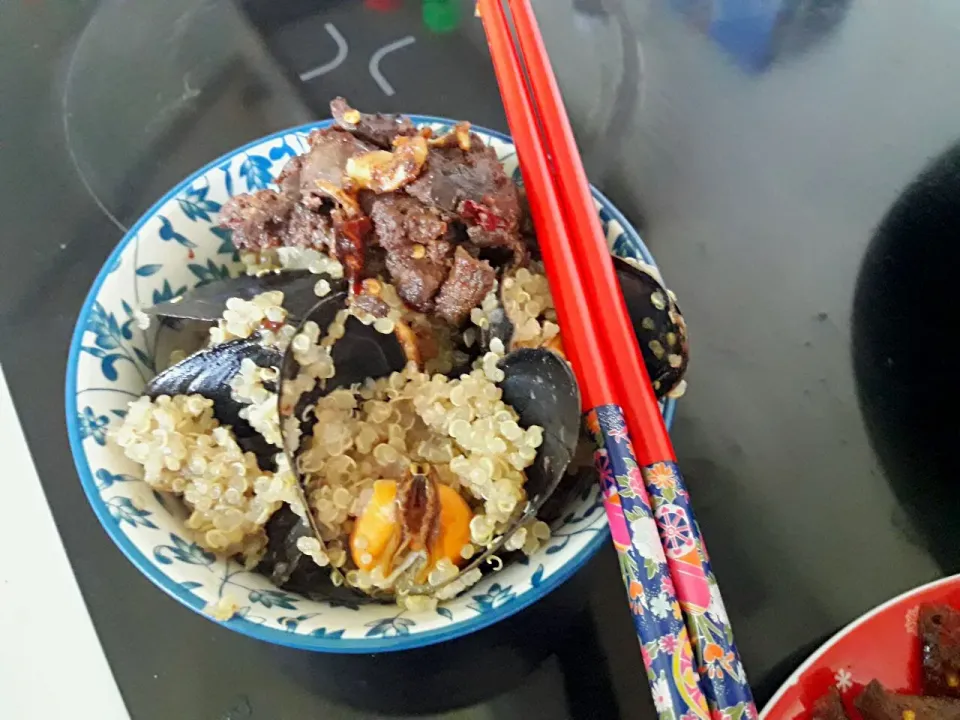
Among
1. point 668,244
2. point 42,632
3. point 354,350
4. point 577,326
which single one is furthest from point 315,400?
point 668,244

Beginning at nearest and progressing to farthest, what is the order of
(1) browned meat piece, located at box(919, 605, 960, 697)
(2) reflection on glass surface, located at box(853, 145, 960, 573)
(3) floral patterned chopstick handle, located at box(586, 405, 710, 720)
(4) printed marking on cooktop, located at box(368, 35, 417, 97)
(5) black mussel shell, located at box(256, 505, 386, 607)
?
(3) floral patterned chopstick handle, located at box(586, 405, 710, 720)
(5) black mussel shell, located at box(256, 505, 386, 607)
(1) browned meat piece, located at box(919, 605, 960, 697)
(2) reflection on glass surface, located at box(853, 145, 960, 573)
(4) printed marking on cooktop, located at box(368, 35, 417, 97)

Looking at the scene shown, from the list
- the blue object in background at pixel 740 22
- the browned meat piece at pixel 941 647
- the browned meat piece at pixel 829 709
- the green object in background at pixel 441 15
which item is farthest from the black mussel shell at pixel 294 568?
the blue object in background at pixel 740 22

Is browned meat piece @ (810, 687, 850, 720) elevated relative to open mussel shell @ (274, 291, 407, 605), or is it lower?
lower

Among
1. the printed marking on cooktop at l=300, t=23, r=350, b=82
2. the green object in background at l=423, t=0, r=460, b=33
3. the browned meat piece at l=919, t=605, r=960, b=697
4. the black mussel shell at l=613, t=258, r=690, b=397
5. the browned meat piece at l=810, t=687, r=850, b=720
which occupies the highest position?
the printed marking on cooktop at l=300, t=23, r=350, b=82

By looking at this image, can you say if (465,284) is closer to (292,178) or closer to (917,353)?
(292,178)

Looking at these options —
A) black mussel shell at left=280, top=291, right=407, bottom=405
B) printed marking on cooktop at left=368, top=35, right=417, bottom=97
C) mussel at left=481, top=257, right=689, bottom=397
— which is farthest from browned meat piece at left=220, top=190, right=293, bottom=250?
printed marking on cooktop at left=368, top=35, right=417, bottom=97

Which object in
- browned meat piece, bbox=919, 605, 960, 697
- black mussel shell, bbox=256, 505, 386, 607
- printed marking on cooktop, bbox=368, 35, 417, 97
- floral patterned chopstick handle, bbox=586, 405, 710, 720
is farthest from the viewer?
printed marking on cooktop, bbox=368, 35, 417, 97

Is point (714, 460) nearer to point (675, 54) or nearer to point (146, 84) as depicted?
point (675, 54)

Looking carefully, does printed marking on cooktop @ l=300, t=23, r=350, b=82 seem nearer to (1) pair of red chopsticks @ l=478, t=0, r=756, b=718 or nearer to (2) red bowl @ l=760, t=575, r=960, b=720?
(1) pair of red chopsticks @ l=478, t=0, r=756, b=718

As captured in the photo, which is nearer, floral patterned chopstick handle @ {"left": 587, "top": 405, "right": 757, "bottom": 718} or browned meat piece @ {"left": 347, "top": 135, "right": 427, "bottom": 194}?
floral patterned chopstick handle @ {"left": 587, "top": 405, "right": 757, "bottom": 718}
